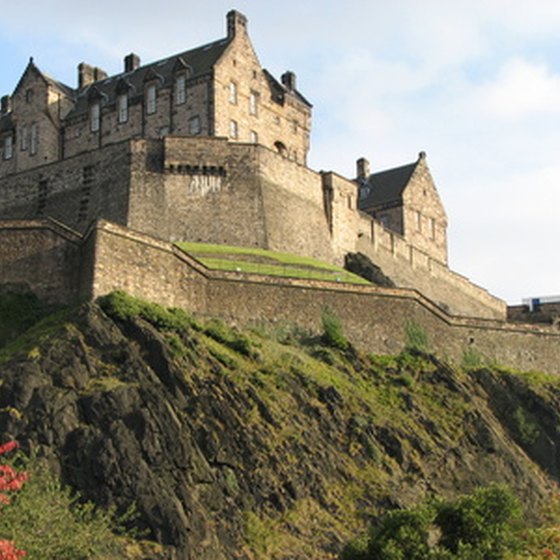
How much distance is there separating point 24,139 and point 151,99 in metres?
9.82

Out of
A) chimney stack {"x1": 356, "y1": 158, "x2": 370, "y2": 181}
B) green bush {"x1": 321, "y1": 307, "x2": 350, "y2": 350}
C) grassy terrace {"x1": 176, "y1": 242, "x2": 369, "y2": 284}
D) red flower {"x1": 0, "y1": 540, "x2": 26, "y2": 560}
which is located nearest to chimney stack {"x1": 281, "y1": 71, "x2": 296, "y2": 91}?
chimney stack {"x1": 356, "y1": 158, "x2": 370, "y2": 181}

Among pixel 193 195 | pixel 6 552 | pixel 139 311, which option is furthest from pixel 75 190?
pixel 6 552

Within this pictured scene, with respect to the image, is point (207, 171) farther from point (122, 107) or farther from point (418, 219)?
point (418, 219)

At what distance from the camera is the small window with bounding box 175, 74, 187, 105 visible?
233ft

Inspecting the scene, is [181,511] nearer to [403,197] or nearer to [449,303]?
[449,303]

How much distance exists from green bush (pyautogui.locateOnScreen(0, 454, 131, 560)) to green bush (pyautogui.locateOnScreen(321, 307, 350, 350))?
19471 millimetres

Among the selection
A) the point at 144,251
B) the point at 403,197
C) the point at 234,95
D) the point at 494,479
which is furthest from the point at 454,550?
the point at 403,197

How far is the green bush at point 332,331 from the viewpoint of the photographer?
54219mm

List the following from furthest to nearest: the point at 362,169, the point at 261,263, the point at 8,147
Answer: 1. the point at 362,169
2. the point at 8,147
3. the point at 261,263

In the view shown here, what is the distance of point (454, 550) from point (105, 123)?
43.5 meters

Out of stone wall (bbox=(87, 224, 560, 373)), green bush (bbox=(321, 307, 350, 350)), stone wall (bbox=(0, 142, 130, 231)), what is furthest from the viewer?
stone wall (bbox=(0, 142, 130, 231))

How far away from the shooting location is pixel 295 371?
161 feet

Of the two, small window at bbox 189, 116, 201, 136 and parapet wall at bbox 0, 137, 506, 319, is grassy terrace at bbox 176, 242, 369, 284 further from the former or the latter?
small window at bbox 189, 116, 201, 136

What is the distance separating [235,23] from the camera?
73.1 m
